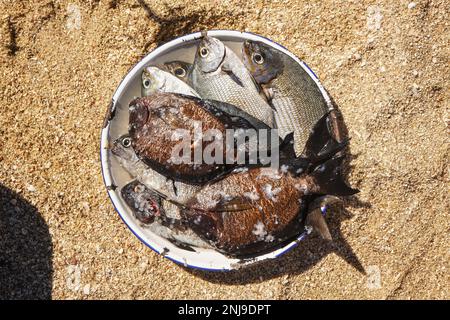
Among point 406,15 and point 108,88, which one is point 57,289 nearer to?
point 108,88

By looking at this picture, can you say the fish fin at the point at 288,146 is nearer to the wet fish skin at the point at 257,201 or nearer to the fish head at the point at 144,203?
the wet fish skin at the point at 257,201

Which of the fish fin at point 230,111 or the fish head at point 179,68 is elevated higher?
the fish head at point 179,68

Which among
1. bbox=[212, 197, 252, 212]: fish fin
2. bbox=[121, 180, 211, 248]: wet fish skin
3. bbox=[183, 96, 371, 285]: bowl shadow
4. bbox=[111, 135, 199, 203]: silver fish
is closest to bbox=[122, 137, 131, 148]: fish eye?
bbox=[111, 135, 199, 203]: silver fish

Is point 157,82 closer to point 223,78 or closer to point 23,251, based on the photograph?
point 223,78

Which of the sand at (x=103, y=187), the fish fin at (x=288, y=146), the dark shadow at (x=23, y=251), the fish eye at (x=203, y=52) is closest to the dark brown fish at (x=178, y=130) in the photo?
the fish fin at (x=288, y=146)

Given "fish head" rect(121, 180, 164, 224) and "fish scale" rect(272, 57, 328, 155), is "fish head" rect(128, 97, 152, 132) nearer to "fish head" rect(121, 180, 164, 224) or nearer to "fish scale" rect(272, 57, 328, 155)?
"fish head" rect(121, 180, 164, 224)

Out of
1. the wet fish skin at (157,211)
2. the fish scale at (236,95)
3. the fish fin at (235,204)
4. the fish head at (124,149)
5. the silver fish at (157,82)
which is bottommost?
the wet fish skin at (157,211)

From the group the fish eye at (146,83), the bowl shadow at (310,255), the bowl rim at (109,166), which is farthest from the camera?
the bowl shadow at (310,255)
